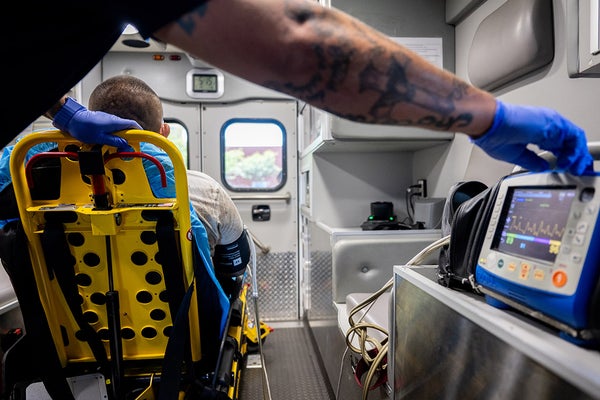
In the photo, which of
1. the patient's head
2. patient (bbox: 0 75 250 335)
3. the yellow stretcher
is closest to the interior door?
patient (bbox: 0 75 250 335)

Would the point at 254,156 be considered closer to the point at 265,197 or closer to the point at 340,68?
the point at 265,197

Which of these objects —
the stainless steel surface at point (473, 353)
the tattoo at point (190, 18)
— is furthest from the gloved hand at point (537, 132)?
the tattoo at point (190, 18)

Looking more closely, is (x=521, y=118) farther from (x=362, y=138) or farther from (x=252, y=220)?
(x=252, y=220)

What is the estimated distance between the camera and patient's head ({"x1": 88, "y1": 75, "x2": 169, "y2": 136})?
1582 mm

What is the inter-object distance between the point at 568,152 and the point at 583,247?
217mm

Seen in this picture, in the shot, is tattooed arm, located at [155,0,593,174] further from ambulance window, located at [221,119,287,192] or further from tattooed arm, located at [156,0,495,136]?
ambulance window, located at [221,119,287,192]

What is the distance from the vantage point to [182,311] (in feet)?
3.92

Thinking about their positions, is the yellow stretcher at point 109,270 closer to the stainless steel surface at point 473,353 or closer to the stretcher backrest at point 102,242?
the stretcher backrest at point 102,242

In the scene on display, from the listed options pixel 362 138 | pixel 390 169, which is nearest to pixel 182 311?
pixel 362 138

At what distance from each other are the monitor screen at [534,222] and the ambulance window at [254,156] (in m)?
3.08

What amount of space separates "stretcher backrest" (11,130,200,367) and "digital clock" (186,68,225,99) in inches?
100

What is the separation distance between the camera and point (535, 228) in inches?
27.0

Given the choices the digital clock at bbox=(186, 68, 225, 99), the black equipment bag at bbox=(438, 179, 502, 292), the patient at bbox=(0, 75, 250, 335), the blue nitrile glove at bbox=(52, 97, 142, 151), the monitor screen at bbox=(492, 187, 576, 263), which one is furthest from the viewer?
the digital clock at bbox=(186, 68, 225, 99)

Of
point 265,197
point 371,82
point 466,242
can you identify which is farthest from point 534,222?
point 265,197
